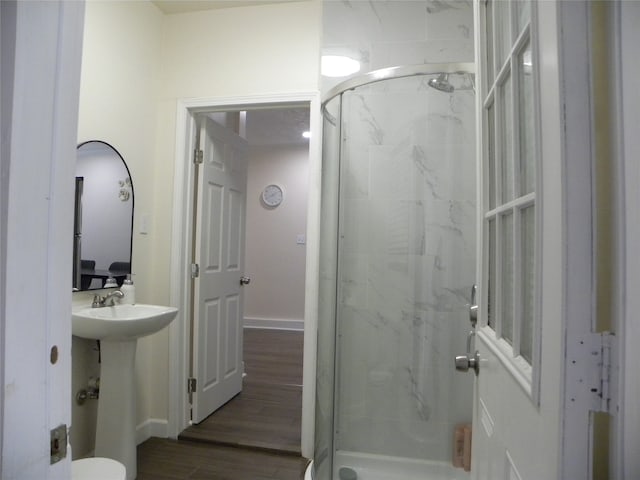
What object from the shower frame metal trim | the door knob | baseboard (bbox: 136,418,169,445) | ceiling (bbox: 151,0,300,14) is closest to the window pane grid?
the door knob

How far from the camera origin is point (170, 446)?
236cm

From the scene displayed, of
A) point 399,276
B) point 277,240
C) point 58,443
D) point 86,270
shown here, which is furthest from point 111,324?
point 277,240

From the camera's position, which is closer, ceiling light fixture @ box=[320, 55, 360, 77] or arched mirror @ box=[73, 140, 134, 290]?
arched mirror @ box=[73, 140, 134, 290]

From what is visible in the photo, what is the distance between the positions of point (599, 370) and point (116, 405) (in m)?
2.08

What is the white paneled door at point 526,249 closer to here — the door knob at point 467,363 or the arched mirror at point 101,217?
the door knob at point 467,363

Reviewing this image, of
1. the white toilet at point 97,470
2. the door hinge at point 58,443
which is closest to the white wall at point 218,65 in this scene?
the white toilet at point 97,470

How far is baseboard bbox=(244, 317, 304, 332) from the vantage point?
18.0 ft

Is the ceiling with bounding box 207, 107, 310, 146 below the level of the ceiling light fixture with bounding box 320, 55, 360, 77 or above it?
above

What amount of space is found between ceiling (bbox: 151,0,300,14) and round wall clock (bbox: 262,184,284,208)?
3167 millimetres

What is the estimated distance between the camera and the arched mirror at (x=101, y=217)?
2.00 meters

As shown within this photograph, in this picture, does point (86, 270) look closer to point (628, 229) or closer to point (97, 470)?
point (97, 470)

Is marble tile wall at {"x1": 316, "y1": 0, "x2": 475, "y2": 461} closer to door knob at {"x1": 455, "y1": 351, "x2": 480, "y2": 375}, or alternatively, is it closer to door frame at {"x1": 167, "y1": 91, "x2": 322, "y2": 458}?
door frame at {"x1": 167, "y1": 91, "x2": 322, "y2": 458}

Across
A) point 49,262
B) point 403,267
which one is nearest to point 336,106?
point 403,267

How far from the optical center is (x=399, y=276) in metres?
2.02
